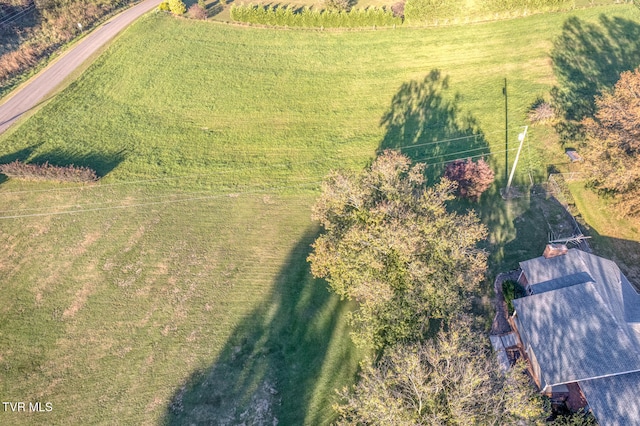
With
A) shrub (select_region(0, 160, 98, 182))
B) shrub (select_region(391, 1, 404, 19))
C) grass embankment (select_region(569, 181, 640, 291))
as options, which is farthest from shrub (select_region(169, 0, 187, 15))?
grass embankment (select_region(569, 181, 640, 291))

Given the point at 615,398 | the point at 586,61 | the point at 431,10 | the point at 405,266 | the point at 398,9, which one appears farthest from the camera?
the point at 398,9

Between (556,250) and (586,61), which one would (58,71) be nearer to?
(556,250)

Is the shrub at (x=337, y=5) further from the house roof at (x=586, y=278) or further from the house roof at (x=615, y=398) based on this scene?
the house roof at (x=615, y=398)

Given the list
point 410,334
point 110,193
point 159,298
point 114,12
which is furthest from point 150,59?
point 410,334

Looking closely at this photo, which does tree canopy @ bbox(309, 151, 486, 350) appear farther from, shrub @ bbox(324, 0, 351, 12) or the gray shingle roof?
shrub @ bbox(324, 0, 351, 12)

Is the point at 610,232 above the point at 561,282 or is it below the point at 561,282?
below

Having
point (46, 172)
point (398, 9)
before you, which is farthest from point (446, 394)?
point (398, 9)

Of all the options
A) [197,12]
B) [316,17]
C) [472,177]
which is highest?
[197,12]
